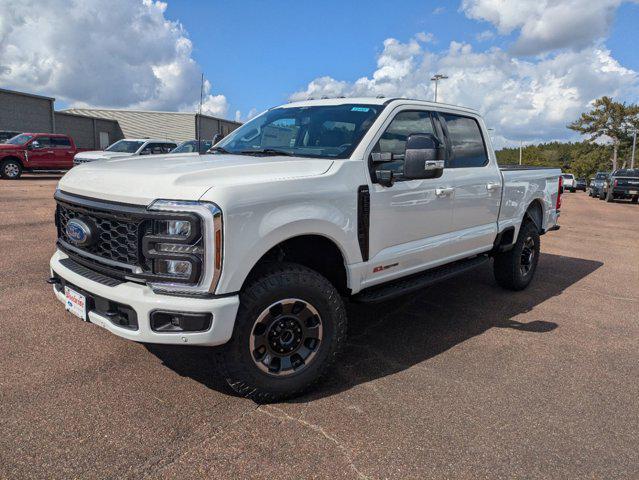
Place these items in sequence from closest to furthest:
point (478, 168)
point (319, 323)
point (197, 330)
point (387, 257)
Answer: point (197, 330)
point (319, 323)
point (387, 257)
point (478, 168)

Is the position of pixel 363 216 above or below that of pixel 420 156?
below

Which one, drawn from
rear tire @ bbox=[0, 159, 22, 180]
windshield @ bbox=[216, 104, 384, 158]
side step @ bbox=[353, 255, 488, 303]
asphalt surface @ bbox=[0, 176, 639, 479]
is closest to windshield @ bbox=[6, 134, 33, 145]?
rear tire @ bbox=[0, 159, 22, 180]

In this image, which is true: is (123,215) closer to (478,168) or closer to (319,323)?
(319,323)

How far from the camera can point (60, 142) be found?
19.8 metres

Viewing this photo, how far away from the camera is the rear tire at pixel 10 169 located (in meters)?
18.4

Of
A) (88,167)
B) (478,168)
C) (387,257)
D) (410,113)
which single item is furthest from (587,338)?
(88,167)

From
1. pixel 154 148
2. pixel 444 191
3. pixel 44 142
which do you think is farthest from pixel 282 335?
pixel 44 142

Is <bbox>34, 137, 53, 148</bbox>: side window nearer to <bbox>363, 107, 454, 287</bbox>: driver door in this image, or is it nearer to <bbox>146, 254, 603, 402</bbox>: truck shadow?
<bbox>146, 254, 603, 402</bbox>: truck shadow

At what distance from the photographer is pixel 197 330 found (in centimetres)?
255

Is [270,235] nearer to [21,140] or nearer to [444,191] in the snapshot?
[444,191]

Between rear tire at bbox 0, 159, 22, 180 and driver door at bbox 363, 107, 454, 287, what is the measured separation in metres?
19.1

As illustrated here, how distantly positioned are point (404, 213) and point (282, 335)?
1367 mm

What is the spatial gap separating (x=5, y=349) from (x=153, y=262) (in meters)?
1.82

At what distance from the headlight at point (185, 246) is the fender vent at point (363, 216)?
3.63 feet
